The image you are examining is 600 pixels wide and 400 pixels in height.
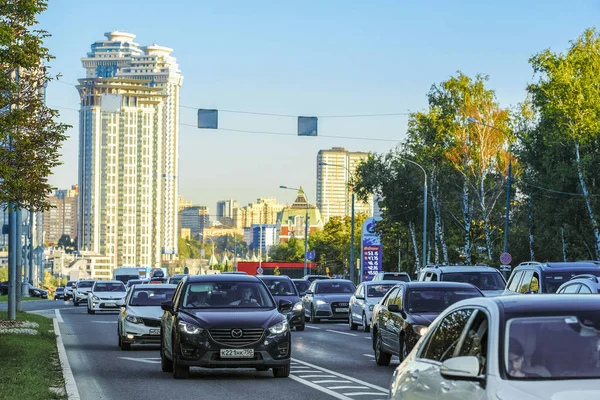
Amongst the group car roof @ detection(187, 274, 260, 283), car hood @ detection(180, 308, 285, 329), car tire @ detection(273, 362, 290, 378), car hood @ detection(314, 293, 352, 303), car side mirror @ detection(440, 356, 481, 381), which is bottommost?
car tire @ detection(273, 362, 290, 378)

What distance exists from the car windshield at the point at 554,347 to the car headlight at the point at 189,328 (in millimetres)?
11388

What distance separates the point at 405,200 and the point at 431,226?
4619 millimetres

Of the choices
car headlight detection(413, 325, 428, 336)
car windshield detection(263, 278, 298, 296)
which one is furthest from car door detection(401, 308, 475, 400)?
car windshield detection(263, 278, 298, 296)

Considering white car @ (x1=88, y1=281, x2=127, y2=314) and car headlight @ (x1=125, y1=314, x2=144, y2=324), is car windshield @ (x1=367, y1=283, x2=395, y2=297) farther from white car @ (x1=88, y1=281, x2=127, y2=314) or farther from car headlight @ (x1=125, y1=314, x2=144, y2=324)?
white car @ (x1=88, y1=281, x2=127, y2=314)

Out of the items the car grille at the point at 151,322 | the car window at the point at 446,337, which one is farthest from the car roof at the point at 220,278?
the car window at the point at 446,337

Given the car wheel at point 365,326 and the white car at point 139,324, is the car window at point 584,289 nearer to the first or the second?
the white car at point 139,324

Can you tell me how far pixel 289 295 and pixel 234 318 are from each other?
19.2 metres

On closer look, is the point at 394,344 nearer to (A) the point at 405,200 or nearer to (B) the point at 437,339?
(B) the point at 437,339

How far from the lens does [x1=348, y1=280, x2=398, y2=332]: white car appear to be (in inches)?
1462

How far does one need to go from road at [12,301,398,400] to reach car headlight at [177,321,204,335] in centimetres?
73

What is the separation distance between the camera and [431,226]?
92.2m

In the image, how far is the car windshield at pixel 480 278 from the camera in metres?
30.6

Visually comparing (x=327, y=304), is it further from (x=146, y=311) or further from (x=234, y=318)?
(x=234, y=318)

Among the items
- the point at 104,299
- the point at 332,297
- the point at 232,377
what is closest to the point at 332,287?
the point at 332,297
